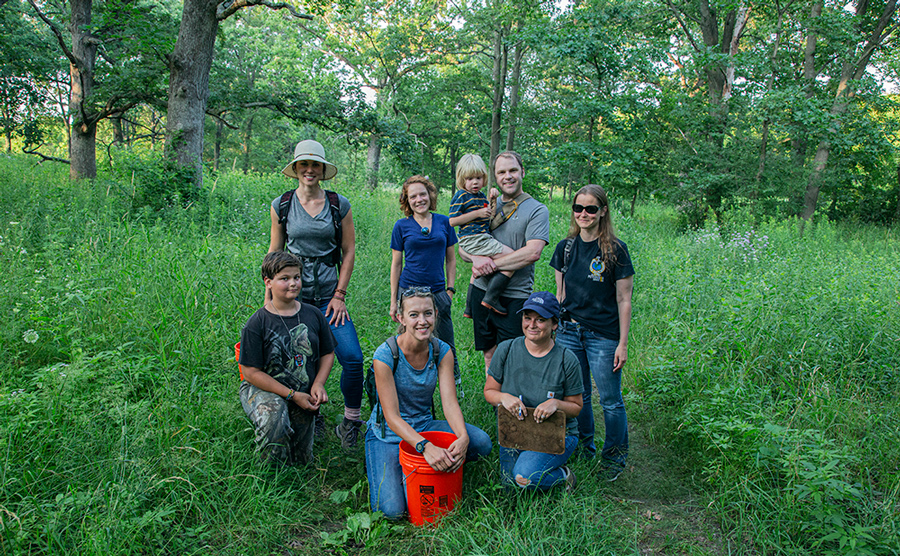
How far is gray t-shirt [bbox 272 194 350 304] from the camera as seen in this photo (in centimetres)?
357

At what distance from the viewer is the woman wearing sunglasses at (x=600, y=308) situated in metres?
3.22

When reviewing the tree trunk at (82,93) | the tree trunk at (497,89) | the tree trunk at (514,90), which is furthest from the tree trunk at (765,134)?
the tree trunk at (82,93)

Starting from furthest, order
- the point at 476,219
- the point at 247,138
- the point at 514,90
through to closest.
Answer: the point at 247,138 → the point at 514,90 → the point at 476,219

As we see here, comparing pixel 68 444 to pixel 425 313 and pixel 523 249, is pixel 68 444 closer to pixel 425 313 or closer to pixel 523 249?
pixel 425 313

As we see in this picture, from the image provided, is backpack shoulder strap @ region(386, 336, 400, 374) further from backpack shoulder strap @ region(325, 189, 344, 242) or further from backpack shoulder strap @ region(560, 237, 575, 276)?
backpack shoulder strap @ region(560, 237, 575, 276)

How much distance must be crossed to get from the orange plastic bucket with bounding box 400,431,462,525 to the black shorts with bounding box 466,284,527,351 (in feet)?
3.92

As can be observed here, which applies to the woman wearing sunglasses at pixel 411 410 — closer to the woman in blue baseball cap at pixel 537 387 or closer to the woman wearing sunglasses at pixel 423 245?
the woman in blue baseball cap at pixel 537 387

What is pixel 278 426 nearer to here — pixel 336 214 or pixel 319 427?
pixel 319 427

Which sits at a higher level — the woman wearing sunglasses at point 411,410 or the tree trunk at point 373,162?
the tree trunk at point 373,162

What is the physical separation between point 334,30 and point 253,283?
24.0 metres

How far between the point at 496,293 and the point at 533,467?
1.26 m

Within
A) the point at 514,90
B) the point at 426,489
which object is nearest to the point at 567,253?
the point at 426,489

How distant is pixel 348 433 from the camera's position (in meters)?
3.59

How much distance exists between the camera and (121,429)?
2.88 m
